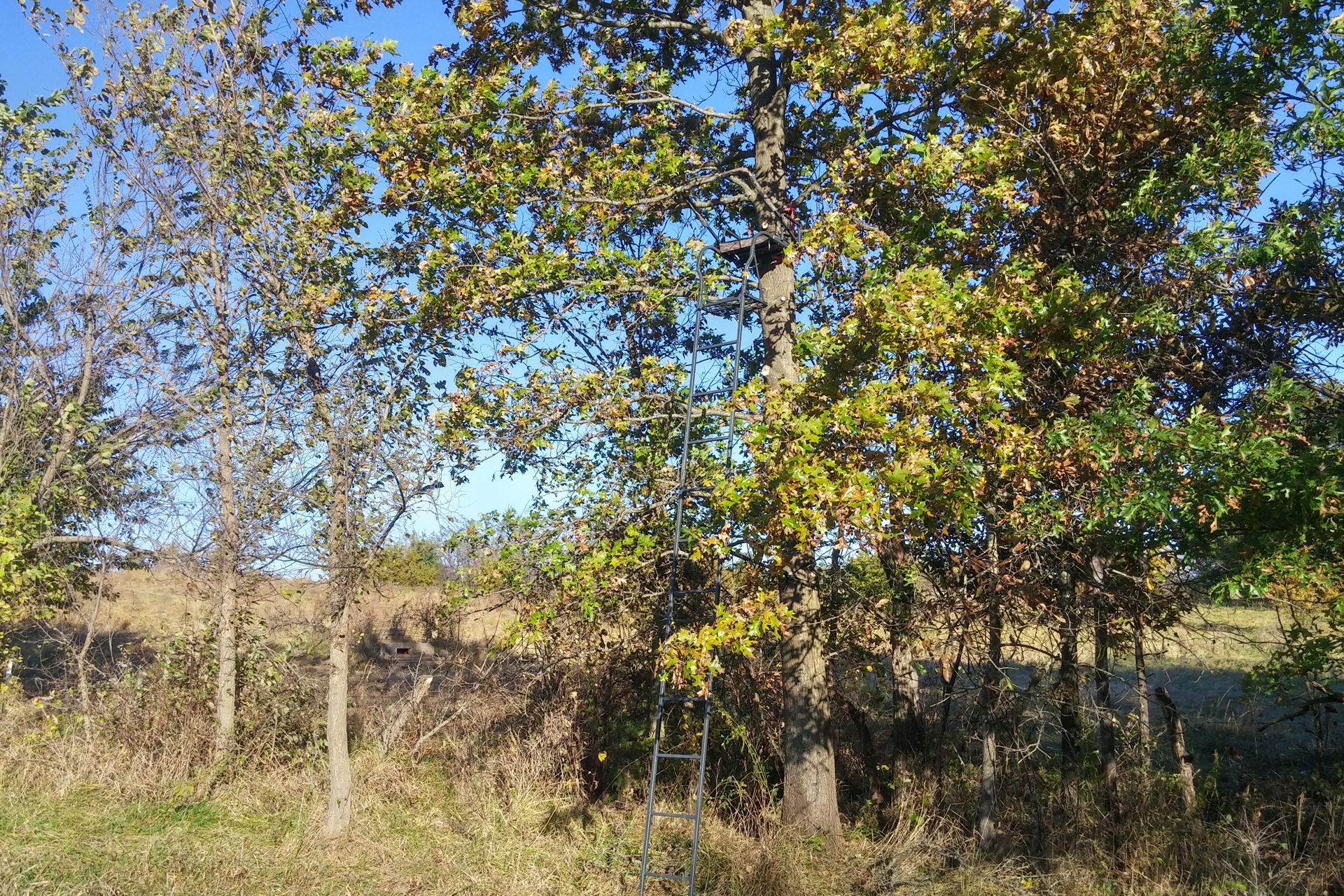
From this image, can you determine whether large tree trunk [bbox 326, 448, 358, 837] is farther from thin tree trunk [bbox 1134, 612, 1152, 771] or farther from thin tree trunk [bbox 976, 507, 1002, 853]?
thin tree trunk [bbox 1134, 612, 1152, 771]

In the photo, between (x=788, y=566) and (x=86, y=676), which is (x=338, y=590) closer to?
(x=788, y=566)

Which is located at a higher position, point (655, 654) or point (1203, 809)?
point (655, 654)

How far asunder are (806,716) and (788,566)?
5.71ft

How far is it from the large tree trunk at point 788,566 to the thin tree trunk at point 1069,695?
6.74 feet

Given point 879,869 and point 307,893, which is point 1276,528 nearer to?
point 879,869

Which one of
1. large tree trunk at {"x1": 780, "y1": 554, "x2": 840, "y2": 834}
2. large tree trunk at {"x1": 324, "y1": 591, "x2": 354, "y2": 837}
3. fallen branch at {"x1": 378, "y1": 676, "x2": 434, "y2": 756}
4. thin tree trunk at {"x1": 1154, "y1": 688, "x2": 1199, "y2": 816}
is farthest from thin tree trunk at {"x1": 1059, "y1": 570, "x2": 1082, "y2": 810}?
fallen branch at {"x1": 378, "y1": 676, "x2": 434, "y2": 756}

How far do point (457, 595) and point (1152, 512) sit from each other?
548 centimetres

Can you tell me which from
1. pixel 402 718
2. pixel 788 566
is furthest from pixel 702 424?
pixel 402 718

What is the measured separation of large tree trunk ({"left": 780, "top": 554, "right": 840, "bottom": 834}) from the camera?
8031mm

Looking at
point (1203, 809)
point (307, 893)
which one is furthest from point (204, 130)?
point (1203, 809)

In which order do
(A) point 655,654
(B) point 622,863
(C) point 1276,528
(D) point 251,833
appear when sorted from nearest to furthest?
(C) point 1276,528 < (B) point 622,863 < (D) point 251,833 < (A) point 655,654

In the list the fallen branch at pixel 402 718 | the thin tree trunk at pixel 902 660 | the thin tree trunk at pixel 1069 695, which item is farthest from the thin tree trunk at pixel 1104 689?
the fallen branch at pixel 402 718

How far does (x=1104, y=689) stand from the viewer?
7.64 meters

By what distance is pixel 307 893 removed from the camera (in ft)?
22.9
